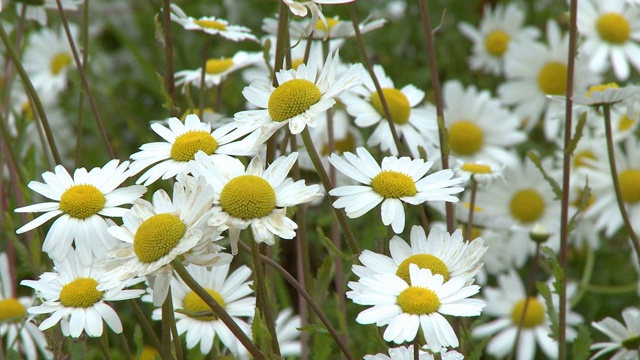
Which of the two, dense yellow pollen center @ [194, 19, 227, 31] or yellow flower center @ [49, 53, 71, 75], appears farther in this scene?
yellow flower center @ [49, 53, 71, 75]

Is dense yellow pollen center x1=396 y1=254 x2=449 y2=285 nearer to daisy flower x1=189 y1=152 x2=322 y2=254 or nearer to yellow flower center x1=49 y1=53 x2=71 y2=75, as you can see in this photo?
daisy flower x1=189 y1=152 x2=322 y2=254

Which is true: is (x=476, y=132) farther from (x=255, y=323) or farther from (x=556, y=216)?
(x=255, y=323)

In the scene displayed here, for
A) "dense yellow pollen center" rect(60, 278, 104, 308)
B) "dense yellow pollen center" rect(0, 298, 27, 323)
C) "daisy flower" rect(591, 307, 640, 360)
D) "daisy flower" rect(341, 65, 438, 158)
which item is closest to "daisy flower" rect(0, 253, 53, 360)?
"dense yellow pollen center" rect(0, 298, 27, 323)

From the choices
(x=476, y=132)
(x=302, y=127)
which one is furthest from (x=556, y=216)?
(x=302, y=127)

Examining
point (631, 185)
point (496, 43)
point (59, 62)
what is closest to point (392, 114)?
point (631, 185)

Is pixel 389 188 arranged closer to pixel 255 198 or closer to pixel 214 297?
pixel 255 198

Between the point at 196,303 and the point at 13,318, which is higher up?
the point at 196,303
